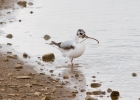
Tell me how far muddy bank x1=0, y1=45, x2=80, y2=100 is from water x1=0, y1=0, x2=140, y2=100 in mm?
824

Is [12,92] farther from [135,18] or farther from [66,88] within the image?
[135,18]

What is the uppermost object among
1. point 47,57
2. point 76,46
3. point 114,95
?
point 76,46

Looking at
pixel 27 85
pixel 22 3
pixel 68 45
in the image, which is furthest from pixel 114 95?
pixel 22 3

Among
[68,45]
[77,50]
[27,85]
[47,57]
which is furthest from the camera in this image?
[47,57]

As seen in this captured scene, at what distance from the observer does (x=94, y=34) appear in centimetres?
1622

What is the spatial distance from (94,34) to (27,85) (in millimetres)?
6966

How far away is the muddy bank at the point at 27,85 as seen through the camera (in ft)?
29.5

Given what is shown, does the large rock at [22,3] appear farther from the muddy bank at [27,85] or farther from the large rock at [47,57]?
the muddy bank at [27,85]

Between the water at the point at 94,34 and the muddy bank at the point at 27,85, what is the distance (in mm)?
824

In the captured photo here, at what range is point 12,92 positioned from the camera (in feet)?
29.6

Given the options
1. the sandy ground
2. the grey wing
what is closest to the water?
the grey wing

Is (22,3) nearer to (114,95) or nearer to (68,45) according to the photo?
(68,45)

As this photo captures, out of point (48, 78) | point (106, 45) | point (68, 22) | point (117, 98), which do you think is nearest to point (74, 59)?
point (106, 45)

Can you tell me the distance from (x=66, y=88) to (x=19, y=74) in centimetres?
134
